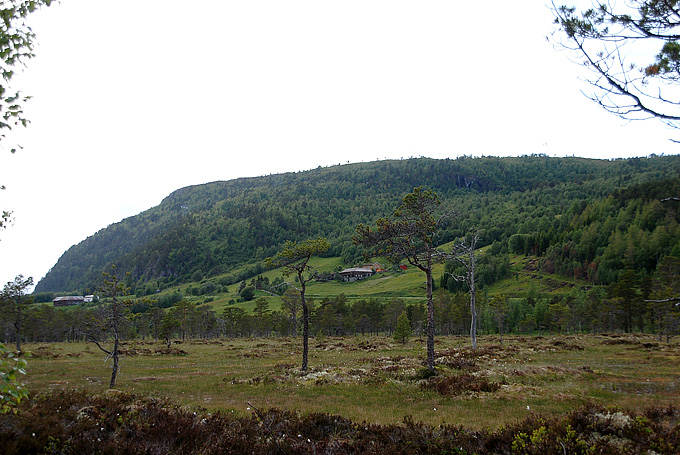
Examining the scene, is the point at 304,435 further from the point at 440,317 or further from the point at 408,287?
the point at 408,287

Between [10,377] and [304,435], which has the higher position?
[10,377]

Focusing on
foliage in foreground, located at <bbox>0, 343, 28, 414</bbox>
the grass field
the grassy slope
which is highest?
foliage in foreground, located at <bbox>0, 343, 28, 414</bbox>

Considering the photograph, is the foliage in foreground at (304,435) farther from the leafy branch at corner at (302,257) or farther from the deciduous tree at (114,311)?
the leafy branch at corner at (302,257)

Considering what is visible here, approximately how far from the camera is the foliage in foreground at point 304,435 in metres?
7.47

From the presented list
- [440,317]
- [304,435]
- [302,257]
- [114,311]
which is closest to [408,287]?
[440,317]

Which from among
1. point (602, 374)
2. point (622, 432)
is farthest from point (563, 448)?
point (602, 374)

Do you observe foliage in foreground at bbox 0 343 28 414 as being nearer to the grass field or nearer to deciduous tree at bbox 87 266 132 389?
the grass field

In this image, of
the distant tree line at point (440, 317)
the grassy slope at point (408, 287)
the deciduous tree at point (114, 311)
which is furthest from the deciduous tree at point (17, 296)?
the grassy slope at point (408, 287)

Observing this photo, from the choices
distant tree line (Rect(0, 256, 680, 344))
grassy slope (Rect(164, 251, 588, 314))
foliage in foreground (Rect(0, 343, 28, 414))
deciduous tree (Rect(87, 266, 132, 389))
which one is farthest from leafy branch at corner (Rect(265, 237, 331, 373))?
→ grassy slope (Rect(164, 251, 588, 314))

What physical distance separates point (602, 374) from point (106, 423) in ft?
82.6

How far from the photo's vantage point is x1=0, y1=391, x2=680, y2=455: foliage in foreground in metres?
7.47

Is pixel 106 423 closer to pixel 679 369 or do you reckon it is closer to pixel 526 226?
pixel 679 369

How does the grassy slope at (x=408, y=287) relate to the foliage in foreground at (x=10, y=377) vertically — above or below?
below

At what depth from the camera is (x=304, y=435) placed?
9055 mm
